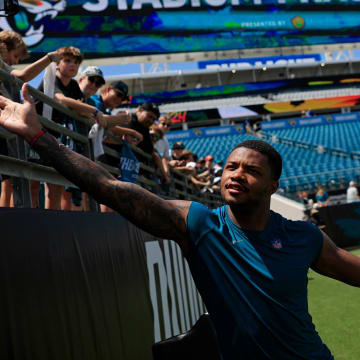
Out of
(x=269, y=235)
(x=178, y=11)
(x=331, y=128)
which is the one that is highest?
(x=178, y=11)

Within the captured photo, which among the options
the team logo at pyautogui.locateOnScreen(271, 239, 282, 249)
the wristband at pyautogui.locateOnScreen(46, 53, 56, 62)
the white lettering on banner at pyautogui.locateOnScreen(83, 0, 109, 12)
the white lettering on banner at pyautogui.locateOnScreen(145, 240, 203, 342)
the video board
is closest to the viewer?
the team logo at pyautogui.locateOnScreen(271, 239, 282, 249)

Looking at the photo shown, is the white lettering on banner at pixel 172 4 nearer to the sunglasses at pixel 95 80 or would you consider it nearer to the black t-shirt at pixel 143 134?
the black t-shirt at pixel 143 134

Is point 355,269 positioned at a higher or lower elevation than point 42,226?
lower

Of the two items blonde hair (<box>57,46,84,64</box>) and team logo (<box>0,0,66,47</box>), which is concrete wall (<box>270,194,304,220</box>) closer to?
team logo (<box>0,0,66,47</box>)

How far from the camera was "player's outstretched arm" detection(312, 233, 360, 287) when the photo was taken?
226 centimetres

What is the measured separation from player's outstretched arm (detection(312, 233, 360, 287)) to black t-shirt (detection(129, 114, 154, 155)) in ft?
13.0

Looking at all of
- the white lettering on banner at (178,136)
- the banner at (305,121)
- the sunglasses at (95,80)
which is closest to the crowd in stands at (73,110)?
the sunglasses at (95,80)

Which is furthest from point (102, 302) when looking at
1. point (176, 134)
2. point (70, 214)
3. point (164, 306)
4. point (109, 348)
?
point (176, 134)

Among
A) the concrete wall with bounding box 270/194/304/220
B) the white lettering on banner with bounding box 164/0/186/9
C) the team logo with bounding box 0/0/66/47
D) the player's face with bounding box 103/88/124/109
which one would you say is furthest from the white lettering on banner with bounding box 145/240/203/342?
the white lettering on banner with bounding box 164/0/186/9

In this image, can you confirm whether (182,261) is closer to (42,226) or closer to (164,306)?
(164,306)

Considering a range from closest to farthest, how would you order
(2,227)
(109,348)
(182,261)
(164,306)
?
(2,227) → (109,348) → (164,306) → (182,261)

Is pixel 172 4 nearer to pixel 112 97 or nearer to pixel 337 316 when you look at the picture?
pixel 112 97

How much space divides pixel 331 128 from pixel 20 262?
38.4 meters

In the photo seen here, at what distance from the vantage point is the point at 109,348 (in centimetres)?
281
